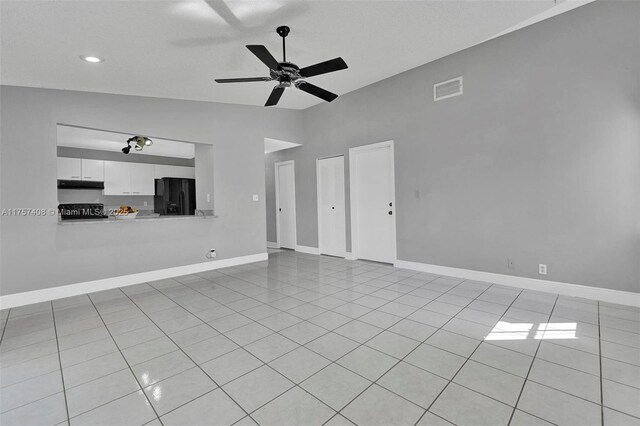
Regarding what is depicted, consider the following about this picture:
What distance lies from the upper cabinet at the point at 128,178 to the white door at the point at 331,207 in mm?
4584

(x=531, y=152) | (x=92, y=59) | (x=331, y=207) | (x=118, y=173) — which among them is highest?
(x=92, y=59)

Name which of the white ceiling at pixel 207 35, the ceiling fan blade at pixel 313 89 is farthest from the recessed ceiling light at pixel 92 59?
the ceiling fan blade at pixel 313 89

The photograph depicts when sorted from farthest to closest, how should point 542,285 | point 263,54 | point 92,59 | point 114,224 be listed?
point 114,224, point 542,285, point 92,59, point 263,54

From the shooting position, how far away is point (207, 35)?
9.17 feet

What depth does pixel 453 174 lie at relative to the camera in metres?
4.17

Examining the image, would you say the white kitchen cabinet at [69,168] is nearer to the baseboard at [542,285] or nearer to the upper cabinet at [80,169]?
the upper cabinet at [80,169]

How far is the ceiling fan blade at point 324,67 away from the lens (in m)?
2.68

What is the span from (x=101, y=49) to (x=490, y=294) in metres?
5.02

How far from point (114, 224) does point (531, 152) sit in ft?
18.6

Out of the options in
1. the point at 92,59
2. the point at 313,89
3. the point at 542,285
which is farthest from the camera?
the point at 542,285

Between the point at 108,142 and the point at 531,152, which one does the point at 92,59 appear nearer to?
the point at 108,142

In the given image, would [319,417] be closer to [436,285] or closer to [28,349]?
[28,349]

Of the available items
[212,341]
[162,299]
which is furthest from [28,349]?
[212,341]

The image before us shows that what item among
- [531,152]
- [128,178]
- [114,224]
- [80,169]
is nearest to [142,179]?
[128,178]
